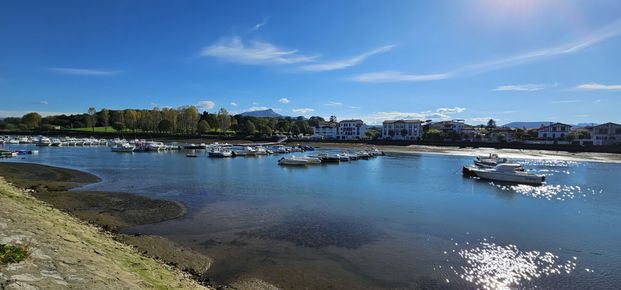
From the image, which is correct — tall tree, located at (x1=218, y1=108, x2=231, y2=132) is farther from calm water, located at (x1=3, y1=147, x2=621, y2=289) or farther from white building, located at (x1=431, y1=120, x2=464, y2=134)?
calm water, located at (x1=3, y1=147, x2=621, y2=289)

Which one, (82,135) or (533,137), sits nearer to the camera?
(533,137)

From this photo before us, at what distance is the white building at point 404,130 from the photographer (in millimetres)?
137500

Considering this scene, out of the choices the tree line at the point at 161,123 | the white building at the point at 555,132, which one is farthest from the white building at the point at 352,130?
the white building at the point at 555,132

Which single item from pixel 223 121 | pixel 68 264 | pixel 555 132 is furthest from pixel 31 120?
pixel 555 132

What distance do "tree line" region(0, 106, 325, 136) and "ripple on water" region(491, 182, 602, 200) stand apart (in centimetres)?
10895

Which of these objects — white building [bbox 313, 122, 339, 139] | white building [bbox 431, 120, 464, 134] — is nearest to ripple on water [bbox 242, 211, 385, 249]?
white building [bbox 313, 122, 339, 139]

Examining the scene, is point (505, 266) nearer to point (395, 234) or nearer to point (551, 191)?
point (395, 234)

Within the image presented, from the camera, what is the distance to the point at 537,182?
1561 inches

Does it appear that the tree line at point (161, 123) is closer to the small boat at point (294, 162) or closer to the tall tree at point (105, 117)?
the tall tree at point (105, 117)

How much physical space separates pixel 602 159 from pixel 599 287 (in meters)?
81.8

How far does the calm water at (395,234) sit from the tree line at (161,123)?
358 ft

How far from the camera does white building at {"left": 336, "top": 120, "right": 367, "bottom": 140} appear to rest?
147m

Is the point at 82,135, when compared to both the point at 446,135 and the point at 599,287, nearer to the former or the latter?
the point at 446,135

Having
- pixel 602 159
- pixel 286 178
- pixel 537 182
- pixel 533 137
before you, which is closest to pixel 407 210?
pixel 286 178
